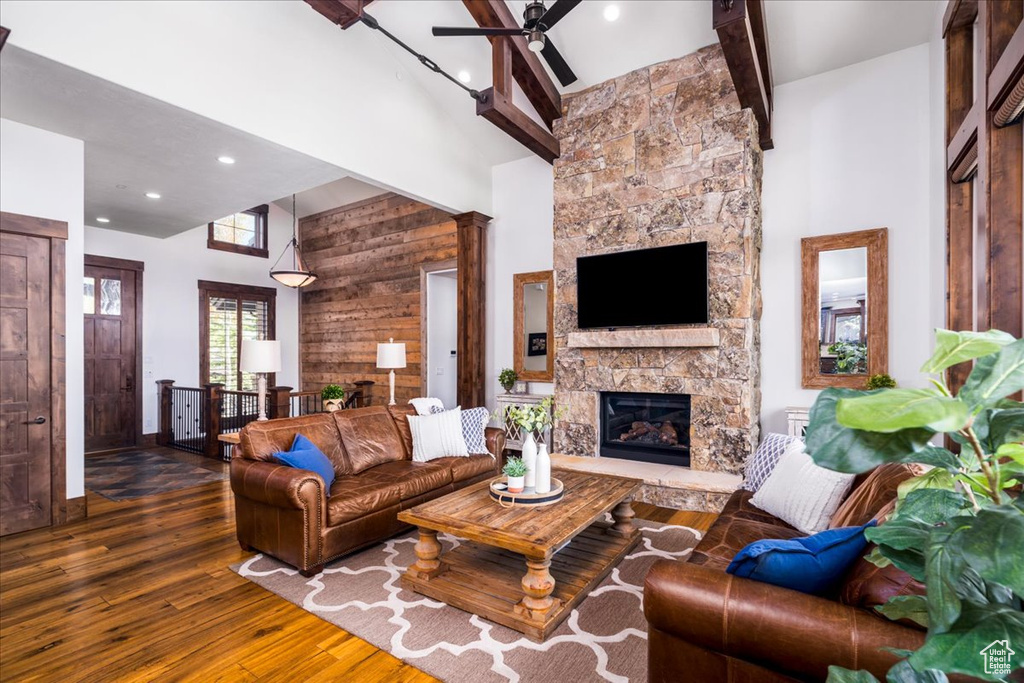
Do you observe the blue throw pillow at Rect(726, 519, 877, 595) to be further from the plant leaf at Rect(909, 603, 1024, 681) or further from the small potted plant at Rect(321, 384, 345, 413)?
the small potted plant at Rect(321, 384, 345, 413)

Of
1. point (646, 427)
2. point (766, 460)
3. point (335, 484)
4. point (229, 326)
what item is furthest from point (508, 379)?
point (229, 326)

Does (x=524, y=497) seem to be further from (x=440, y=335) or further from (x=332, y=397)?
(x=440, y=335)

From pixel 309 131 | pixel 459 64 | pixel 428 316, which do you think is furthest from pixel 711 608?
pixel 428 316

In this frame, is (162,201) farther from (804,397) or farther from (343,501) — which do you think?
(804,397)

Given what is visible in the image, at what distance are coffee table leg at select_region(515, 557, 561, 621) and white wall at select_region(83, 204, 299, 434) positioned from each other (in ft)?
23.0

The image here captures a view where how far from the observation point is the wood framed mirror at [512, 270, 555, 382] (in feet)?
18.9

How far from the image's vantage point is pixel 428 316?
730 centimetres

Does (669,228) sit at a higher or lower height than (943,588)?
higher

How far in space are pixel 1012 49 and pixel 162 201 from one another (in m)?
6.85

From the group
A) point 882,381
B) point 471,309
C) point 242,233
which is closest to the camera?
point 882,381

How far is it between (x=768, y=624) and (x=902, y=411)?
3.50ft

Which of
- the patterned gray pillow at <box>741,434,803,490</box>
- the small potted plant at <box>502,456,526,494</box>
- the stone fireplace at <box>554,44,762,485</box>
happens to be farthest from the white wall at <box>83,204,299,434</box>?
the patterned gray pillow at <box>741,434,803,490</box>

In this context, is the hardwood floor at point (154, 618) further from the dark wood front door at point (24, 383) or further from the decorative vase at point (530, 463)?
the decorative vase at point (530, 463)

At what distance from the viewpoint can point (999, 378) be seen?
598 mm
